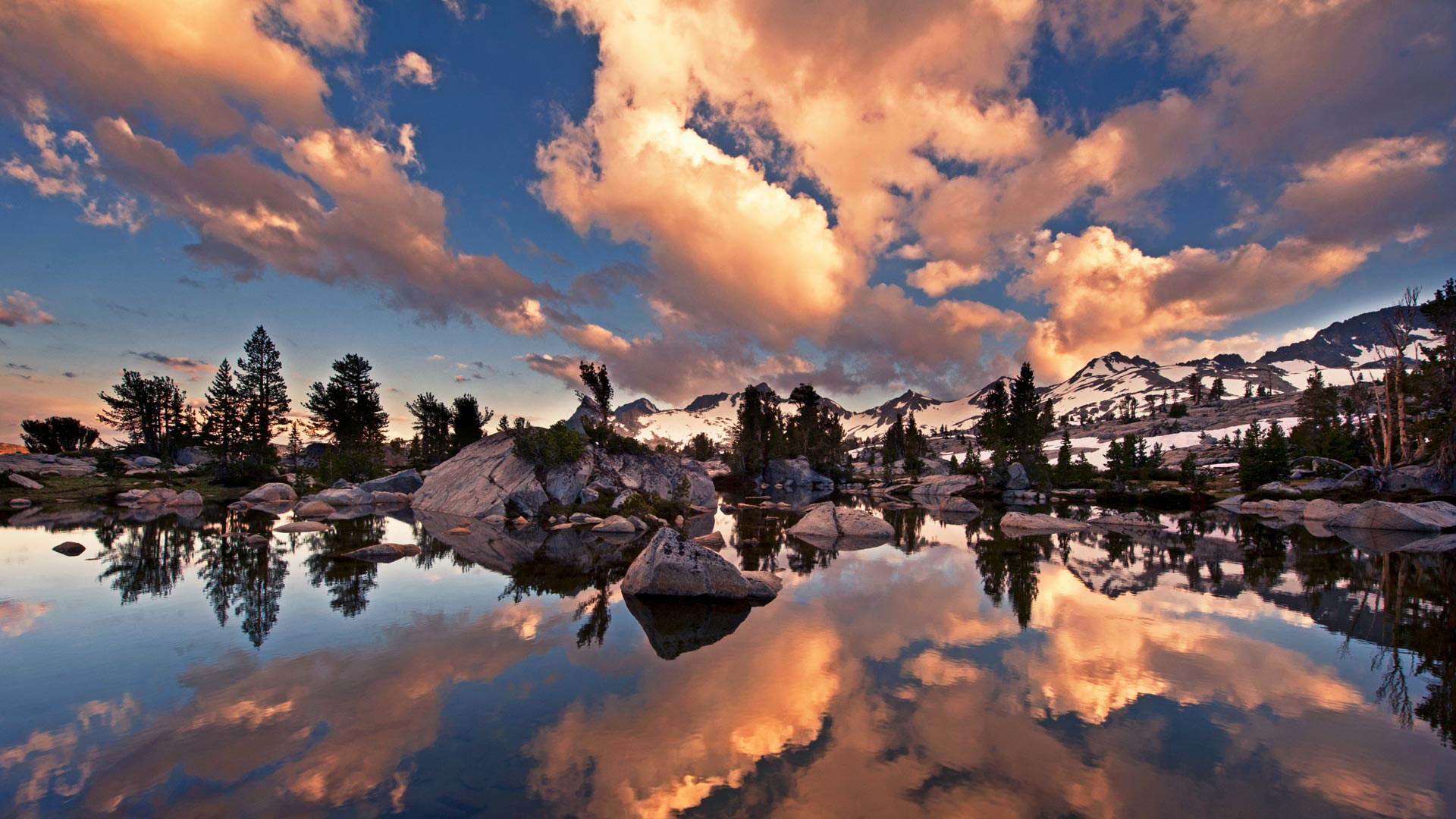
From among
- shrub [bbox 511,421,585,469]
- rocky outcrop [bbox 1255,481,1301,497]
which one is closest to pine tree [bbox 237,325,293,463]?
shrub [bbox 511,421,585,469]

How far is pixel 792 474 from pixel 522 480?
6401cm

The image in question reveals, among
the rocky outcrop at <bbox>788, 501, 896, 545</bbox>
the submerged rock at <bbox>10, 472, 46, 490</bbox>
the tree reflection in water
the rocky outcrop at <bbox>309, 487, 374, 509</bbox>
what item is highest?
the submerged rock at <bbox>10, 472, 46, 490</bbox>

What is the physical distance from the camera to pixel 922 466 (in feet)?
395

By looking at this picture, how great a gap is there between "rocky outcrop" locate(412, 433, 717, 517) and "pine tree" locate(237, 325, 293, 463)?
107 feet

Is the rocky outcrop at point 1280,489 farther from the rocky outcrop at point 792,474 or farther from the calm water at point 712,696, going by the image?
the rocky outcrop at point 792,474

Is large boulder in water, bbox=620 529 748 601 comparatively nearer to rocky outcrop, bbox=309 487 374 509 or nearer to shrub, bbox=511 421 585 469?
shrub, bbox=511 421 585 469

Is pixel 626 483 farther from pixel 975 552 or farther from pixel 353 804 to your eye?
pixel 353 804

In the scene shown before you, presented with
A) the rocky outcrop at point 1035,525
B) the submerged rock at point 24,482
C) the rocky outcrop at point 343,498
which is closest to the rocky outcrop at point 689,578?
the rocky outcrop at point 1035,525

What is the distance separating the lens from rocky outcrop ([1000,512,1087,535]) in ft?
120

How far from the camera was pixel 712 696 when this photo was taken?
10.1 m

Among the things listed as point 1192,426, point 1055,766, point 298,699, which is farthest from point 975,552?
point 1192,426

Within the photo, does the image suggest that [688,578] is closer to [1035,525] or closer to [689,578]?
[689,578]

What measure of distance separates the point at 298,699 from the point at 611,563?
543 inches

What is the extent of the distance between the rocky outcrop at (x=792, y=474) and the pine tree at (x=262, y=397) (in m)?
72.5
